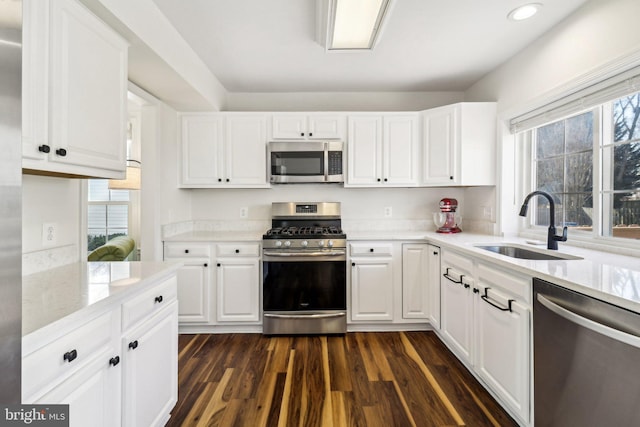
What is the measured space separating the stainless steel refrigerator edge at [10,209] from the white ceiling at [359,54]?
1756mm

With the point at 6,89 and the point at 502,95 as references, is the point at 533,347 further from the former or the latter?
the point at 502,95

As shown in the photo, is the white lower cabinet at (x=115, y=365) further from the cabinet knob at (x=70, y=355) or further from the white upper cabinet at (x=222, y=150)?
the white upper cabinet at (x=222, y=150)

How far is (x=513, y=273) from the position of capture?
1.59m

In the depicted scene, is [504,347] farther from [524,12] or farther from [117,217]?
[117,217]

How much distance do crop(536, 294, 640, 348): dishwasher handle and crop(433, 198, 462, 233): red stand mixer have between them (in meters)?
1.72

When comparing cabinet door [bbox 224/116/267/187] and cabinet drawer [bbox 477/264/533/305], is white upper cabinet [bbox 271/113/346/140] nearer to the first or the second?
cabinet door [bbox 224/116/267/187]

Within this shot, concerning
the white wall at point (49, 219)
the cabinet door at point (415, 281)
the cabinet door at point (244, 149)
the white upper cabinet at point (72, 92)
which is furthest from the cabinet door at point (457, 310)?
the white wall at point (49, 219)

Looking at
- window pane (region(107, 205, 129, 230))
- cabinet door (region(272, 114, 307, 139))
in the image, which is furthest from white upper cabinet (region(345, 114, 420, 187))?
window pane (region(107, 205, 129, 230))

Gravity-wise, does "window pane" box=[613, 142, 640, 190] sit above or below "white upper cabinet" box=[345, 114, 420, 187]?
below

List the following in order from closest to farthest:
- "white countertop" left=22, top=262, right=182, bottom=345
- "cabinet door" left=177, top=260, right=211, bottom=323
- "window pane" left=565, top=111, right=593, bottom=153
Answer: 1. "white countertop" left=22, top=262, right=182, bottom=345
2. "window pane" left=565, top=111, right=593, bottom=153
3. "cabinet door" left=177, top=260, right=211, bottom=323

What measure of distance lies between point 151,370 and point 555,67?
3061 mm

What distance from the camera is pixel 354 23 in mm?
1898

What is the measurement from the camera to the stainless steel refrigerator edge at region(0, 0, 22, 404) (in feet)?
1.37

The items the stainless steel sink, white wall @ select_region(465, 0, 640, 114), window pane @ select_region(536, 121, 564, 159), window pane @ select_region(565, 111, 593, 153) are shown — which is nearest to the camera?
white wall @ select_region(465, 0, 640, 114)
